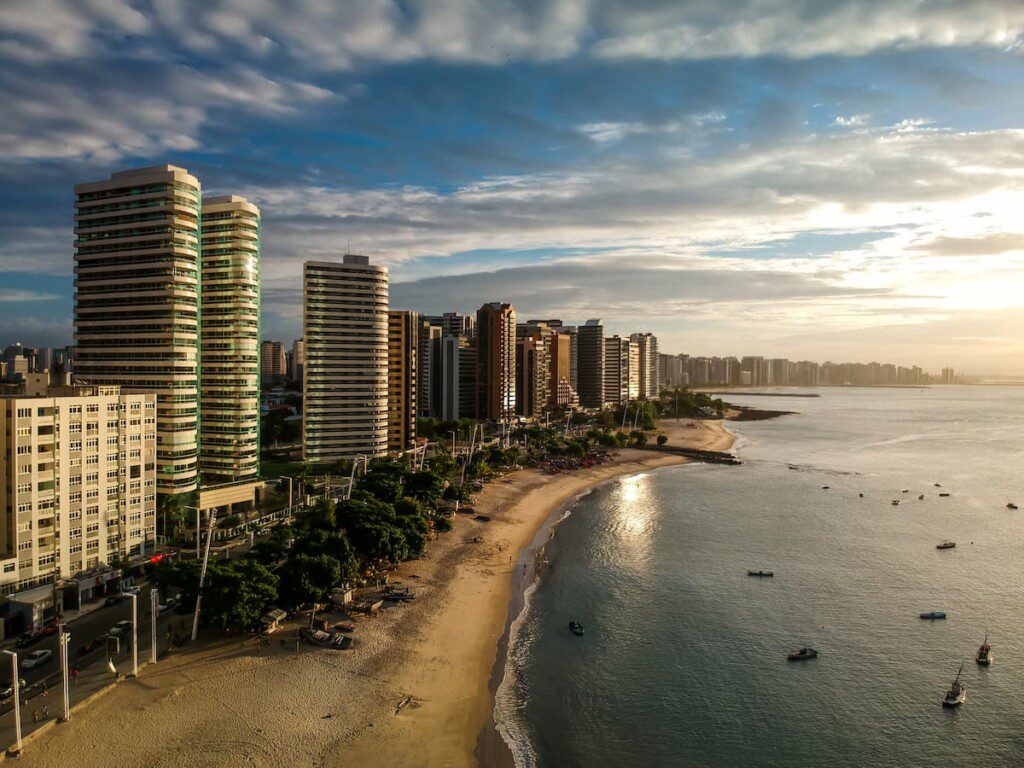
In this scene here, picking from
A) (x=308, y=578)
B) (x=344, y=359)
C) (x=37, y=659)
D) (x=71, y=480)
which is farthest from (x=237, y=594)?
(x=344, y=359)

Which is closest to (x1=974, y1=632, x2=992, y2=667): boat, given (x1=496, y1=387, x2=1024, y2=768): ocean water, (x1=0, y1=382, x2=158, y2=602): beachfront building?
(x1=496, y1=387, x2=1024, y2=768): ocean water

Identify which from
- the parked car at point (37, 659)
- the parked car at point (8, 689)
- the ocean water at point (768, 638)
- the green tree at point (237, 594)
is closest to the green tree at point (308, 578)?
the green tree at point (237, 594)

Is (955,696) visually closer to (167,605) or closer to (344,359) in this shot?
(167,605)

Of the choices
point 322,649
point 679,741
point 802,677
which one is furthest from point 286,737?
point 802,677

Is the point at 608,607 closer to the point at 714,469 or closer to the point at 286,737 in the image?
the point at 286,737

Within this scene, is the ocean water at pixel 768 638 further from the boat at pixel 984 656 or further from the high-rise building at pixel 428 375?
the high-rise building at pixel 428 375

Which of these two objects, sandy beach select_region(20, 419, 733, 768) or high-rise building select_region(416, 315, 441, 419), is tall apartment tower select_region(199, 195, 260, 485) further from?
high-rise building select_region(416, 315, 441, 419)

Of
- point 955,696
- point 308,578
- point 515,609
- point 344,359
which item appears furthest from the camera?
point 344,359
